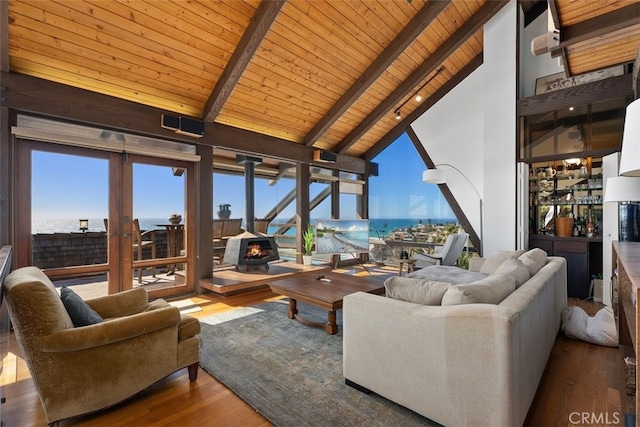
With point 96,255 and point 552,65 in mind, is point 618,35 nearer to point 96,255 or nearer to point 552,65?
point 552,65

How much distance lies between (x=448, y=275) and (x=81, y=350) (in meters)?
3.54

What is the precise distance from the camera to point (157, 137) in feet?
13.1

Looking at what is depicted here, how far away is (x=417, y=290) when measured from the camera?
1.89m

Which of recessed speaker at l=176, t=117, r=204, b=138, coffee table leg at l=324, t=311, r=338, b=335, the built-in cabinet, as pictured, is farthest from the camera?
the built-in cabinet

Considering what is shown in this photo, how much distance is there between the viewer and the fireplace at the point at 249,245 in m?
4.82

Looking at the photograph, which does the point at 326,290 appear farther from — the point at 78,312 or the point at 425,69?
the point at 425,69

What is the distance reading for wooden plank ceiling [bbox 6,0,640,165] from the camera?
3000 millimetres

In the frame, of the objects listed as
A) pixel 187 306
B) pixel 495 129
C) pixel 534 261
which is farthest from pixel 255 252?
pixel 495 129

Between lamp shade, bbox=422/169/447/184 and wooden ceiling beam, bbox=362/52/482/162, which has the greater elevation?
wooden ceiling beam, bbox=362/52/482/162

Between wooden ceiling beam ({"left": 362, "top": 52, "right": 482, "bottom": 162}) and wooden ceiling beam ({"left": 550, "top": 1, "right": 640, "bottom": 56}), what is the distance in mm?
2394

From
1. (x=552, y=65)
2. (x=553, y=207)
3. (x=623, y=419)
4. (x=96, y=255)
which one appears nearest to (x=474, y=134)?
(x=552, y=65)

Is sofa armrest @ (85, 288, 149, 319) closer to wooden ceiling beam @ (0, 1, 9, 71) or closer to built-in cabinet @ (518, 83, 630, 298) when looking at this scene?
wooden ceiling beam @ (0, 1, 9, 71)

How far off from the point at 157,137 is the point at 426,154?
5.06 metres

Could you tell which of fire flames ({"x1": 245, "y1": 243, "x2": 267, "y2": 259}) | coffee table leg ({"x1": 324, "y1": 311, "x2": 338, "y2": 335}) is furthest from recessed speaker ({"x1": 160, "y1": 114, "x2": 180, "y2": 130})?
coffee table leg ({"x1": 324, "y1": 311, "x2": 338, "y2": 335})
